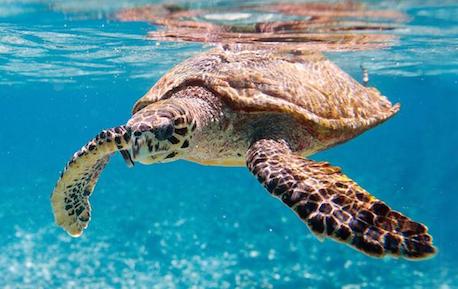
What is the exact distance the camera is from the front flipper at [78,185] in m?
4.84

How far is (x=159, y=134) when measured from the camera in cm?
406

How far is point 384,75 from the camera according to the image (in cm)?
2217

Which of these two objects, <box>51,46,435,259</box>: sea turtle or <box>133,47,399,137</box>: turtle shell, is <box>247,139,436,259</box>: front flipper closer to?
<box>51,46,435,259</box>: sea turtle

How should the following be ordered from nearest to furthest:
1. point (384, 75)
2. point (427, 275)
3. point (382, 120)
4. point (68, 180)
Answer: point (68, 180) → point (382, 120) → point (427, 275) → point (384, 75)

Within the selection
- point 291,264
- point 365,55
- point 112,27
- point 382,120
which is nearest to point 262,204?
A: point 291,264

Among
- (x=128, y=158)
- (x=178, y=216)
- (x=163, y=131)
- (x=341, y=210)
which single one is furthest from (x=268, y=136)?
(x=178, y=216)

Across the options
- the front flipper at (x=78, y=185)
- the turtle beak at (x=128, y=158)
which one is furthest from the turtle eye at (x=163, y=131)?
the front flipper at (x=78, y=185)

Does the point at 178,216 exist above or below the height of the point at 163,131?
above

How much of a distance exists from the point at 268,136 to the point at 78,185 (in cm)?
246

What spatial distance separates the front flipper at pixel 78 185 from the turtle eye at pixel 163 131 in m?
0.75

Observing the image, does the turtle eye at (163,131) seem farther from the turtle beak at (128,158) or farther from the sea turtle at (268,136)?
the turtle beak at (128,158)

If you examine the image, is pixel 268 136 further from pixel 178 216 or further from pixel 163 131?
pixel 178 216

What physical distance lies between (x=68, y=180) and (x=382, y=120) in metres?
4.48

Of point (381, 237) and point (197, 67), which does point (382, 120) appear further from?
point (381, 237)
